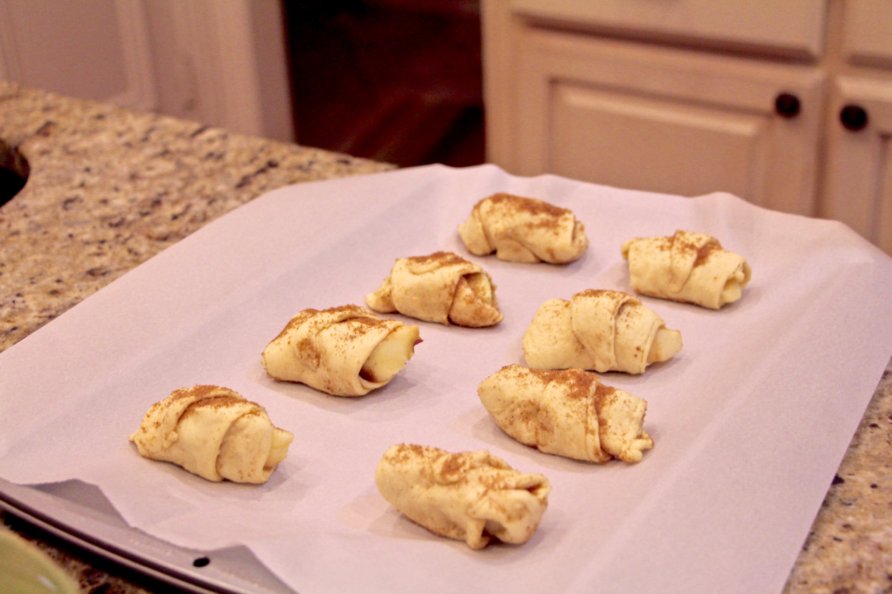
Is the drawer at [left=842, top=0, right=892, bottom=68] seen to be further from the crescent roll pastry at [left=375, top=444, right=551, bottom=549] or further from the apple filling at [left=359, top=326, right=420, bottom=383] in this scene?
the crescent roll pastry at [left=375, top=444, right=551, bottom=549]

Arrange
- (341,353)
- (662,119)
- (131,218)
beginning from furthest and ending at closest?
1. (662,119)
2. (131,218)
3. (341,353)

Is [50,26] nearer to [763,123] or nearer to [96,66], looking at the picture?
[96,66]

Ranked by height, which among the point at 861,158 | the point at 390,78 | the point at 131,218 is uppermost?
the point at 131,218

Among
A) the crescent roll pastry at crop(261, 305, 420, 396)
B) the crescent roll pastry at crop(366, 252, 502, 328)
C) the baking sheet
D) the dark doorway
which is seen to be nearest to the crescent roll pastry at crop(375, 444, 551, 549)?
the baking sheet

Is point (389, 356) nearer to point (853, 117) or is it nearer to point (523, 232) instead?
point (523, 232)

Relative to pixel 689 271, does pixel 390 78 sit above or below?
below

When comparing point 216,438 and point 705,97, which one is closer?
point 216,438

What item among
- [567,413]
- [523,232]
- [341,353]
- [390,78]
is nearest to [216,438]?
[341,353]
